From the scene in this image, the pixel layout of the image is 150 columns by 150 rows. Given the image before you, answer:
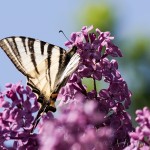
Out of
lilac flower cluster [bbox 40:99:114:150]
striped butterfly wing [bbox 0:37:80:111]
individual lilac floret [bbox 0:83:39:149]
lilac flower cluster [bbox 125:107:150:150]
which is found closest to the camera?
lilac flower cluster [bbox 40:99:114:150]

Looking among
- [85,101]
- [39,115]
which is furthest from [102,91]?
[39,115]

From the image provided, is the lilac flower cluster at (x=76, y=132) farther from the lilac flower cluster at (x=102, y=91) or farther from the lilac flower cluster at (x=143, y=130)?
the lilac flower cluster at (x=102, y=91)

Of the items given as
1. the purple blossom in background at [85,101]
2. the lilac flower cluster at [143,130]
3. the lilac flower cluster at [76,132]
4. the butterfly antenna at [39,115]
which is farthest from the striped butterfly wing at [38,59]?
the lilac flower cluster at [76,132]

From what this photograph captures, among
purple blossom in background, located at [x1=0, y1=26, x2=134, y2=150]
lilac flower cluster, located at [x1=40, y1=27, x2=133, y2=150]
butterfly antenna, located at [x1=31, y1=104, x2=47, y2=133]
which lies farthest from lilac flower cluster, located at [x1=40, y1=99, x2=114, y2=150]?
butterfly antenna, located at [x1=31, y1=104, x2=47, y2=133]

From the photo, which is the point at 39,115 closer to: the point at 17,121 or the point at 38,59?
the point at 17,121

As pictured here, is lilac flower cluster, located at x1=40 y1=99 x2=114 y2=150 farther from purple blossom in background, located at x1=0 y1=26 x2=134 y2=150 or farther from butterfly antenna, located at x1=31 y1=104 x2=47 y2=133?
butterfly antenna, located at x1=31 y1=104 x2=47 y2=133
